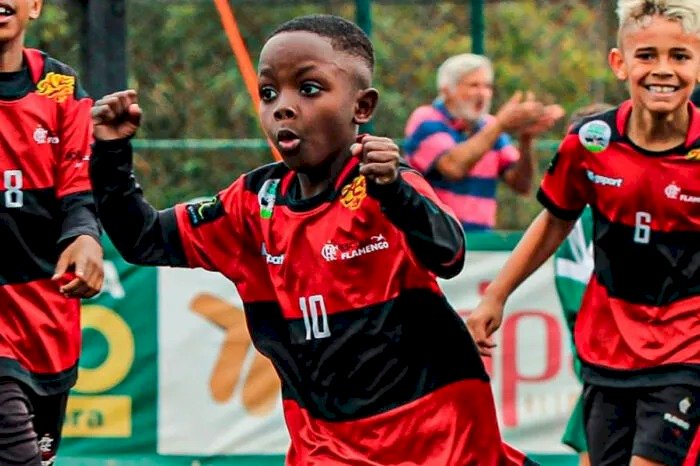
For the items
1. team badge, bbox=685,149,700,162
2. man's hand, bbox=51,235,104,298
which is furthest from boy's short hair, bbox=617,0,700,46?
man's hand, bbox=51,235,104,298

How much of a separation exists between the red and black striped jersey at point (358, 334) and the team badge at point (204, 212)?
0.53 feet

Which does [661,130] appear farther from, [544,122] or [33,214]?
[544,122]

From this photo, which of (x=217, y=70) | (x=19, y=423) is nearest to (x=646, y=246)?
(x=19, y=423)

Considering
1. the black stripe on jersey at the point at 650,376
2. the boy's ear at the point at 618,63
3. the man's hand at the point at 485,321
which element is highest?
the boy's ear at the point at 618,63

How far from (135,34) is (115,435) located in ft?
9.99

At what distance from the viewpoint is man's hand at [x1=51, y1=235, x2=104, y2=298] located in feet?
18.0

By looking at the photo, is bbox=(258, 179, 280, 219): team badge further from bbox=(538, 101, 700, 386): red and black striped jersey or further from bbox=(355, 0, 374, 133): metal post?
bbox=(355, 0, 374, 133): metal post

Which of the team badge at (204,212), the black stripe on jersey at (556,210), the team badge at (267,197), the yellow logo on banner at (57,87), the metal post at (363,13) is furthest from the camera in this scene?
the metal post at (363,13)

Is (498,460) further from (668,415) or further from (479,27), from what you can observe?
(479,27)

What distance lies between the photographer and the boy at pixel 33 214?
5891mm

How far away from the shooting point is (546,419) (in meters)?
9.43

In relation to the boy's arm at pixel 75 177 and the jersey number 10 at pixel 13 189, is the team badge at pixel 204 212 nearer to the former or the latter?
the boy's arm at pixel 75 177

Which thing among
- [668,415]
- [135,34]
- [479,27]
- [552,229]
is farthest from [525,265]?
[135,34]

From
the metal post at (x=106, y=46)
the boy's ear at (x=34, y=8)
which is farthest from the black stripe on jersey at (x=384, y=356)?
the metal post at (x=106, y=46)
